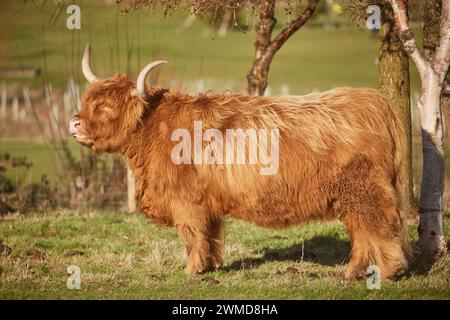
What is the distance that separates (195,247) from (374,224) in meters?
1.85

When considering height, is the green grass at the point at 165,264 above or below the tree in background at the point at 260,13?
below

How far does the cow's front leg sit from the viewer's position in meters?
8.64

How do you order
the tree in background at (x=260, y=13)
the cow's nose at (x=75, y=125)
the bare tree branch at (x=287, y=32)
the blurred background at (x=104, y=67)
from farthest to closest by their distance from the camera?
the blurred background at (x=104, y=67), the bare tree branch at (x=287, y=32), the tree in background at (x=260, y=13), the cow's nose at (x=75, y=125)

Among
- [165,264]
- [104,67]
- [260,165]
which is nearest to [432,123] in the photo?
[260,165]

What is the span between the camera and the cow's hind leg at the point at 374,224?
26.5ft

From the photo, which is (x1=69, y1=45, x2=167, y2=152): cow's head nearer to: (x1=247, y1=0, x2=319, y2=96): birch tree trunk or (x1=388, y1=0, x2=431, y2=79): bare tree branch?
(x1=388, y1=0, x2=431, y2=79): bare tree branch

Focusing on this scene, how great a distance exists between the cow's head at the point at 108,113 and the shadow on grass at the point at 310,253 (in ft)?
6.27

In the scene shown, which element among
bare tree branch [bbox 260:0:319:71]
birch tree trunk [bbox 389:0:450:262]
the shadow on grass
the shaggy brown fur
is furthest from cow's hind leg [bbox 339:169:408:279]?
bare tree branch [bbox 260:0:319:71]

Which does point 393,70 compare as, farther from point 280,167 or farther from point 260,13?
point 280,167

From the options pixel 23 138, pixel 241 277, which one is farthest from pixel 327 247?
pixel 23 138

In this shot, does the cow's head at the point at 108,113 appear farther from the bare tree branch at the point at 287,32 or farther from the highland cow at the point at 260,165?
the bare tree branch at the point at 287,32

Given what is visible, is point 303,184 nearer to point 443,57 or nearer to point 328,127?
point 328,127

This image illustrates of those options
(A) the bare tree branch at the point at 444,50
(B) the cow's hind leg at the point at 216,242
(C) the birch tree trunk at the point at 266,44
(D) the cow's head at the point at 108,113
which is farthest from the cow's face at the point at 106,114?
(C) the birch tree trunk at the point at 266,44
